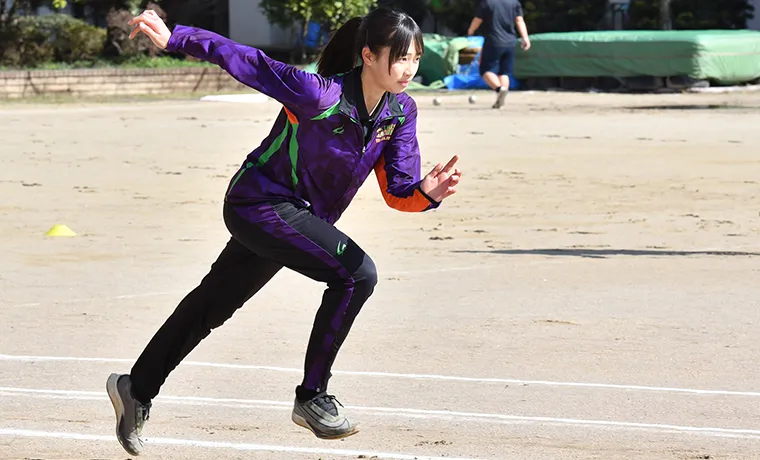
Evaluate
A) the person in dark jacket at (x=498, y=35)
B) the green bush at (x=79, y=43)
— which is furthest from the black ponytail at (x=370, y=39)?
the green bush at (x=79, y=43)

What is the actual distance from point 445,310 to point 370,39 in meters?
4.00

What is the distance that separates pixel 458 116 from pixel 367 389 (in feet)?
56.1

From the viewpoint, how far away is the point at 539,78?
3156 cm

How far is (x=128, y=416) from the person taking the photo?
530 centimetres

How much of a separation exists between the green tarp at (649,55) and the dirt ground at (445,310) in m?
10.2

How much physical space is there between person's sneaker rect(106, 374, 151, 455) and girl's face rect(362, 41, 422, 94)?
1410 mm

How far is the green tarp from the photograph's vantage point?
95.9 feet

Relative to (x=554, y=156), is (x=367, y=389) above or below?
above

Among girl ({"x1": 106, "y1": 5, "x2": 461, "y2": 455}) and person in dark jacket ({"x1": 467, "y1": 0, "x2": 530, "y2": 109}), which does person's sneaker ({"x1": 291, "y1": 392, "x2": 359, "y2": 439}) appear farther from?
person in dark jacket ({"x1": 467, "y1": 0, "x2": 530, "y2": 109})

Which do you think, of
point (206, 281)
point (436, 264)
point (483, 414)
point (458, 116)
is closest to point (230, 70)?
point (206, 281)

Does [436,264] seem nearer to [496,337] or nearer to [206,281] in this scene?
[496,337]

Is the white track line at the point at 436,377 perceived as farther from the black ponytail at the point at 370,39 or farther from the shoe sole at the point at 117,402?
the black ponytail at the point at 370,39

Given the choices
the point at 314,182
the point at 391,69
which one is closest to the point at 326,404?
the point at 314,182

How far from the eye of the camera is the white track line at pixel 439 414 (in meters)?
5.76
